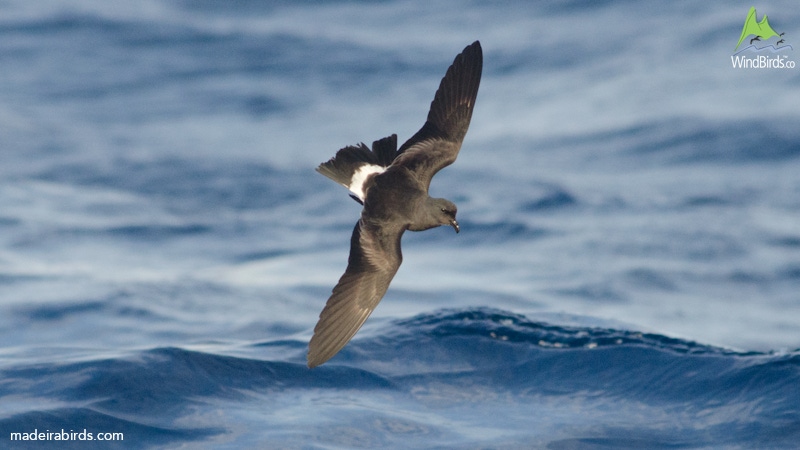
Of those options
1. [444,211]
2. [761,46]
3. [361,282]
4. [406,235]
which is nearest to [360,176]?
[444,211]

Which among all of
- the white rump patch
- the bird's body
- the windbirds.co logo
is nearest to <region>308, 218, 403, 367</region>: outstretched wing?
the bird's body

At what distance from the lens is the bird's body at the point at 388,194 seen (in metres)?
6.43

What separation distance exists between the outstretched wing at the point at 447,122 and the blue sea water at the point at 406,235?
9.47 feet

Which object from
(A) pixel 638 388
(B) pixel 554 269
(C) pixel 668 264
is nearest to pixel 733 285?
(C) pixel 668 264

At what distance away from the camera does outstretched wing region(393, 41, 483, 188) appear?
688 centimetres

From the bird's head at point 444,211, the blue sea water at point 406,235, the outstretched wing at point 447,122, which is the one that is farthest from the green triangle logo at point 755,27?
the bird's head at point 444,211

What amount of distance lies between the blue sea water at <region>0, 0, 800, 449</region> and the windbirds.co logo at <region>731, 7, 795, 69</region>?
17 cm

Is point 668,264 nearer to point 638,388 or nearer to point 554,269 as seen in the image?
point 554,269

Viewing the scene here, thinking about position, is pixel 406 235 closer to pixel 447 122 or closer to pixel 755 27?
pixel 755 27

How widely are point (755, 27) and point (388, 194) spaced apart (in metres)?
12.5

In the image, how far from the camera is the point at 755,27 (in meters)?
17.4

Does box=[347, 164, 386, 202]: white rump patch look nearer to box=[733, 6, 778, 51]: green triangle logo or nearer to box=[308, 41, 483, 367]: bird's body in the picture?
box=[308, 41, 483, 367]: bird's body

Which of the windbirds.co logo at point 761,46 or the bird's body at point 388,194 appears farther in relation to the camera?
the windbirds.co logo at point 761,46

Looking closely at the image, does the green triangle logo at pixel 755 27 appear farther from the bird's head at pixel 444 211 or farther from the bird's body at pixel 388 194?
the bird's head at pixel 444 211
